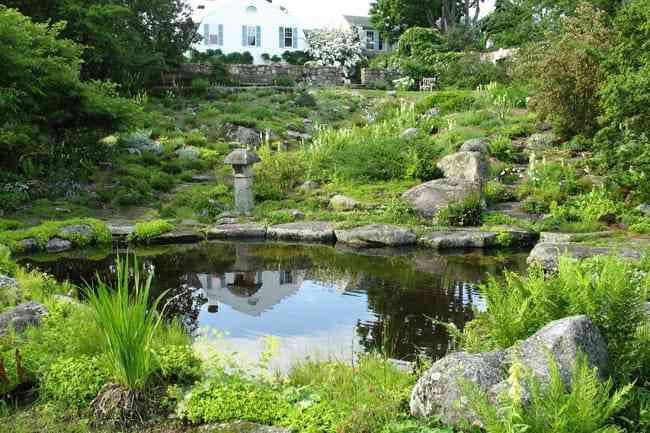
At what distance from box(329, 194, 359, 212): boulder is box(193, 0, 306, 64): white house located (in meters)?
31.0

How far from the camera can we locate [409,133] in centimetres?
1684

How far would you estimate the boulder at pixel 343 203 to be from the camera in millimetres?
12820

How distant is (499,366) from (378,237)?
23.8 ft

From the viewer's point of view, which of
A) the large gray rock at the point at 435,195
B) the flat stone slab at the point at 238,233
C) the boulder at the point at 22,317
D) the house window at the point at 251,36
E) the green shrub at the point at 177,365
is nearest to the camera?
the green shrub at the point at 177,365

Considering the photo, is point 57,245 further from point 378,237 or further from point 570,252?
point 570,252

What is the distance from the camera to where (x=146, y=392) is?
160 inches

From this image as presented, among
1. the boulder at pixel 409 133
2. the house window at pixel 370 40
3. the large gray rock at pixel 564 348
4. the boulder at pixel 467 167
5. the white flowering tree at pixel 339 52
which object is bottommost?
the large gray rock at pixel 564 348

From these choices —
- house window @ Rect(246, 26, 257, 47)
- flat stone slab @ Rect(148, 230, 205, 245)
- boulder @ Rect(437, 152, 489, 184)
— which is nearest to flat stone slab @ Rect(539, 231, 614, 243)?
boulder @ Rect(437, 152, 489, 184)

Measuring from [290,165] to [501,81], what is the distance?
48.5ft

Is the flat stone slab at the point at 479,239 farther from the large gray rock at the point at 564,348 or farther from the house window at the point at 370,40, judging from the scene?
the house window at the point at 370,40

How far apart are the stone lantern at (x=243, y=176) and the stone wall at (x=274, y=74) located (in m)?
18.3

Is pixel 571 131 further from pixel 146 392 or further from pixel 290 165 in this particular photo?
pixel 146 392

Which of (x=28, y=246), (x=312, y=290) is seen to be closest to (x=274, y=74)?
(x=28, y=246)

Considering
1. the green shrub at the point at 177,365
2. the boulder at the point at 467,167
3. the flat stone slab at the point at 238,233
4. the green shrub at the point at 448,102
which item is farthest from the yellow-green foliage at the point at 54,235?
the green shrub at the point at 448,102
